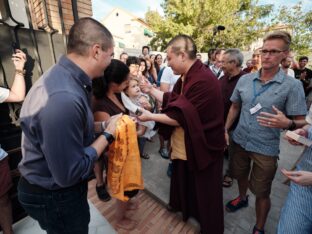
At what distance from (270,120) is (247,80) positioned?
0.60 meters

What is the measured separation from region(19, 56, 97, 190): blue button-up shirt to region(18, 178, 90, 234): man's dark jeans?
75 millimetres

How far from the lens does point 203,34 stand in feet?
55.5

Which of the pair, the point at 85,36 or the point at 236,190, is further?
the point at 236,190

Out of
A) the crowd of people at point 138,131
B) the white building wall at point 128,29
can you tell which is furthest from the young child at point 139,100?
the white building wall at point 128,29

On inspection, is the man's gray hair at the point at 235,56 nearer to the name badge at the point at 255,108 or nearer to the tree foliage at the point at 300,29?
the name badge at the point at 255,108

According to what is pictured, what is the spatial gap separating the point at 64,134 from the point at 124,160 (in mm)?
786

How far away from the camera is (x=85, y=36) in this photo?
3.53 ft

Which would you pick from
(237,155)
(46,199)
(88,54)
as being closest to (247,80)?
(237,155)

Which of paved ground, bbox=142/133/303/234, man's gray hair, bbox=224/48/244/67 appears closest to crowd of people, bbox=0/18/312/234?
paved ground, bbox=142/133/303/234

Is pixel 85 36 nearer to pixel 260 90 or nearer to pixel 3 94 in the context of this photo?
pixel 3 94

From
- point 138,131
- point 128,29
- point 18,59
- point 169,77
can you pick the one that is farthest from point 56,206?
point 128,29

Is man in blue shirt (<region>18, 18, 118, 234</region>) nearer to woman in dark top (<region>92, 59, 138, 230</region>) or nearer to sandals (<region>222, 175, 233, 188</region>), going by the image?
woman in dark top (<region>92, 59, 138, 230</region>)

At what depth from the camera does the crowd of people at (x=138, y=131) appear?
989 millimetres

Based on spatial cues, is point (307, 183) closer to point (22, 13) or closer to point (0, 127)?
point (0, 127)
